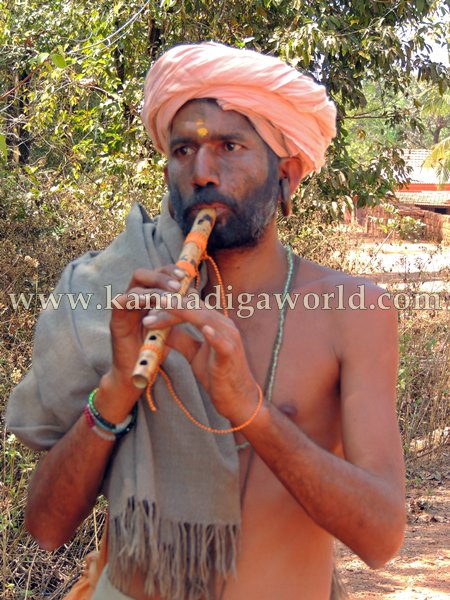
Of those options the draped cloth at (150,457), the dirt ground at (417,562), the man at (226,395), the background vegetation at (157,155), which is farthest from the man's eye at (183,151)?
the dirt ground at (417,562)

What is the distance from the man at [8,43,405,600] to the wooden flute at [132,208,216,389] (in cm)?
3

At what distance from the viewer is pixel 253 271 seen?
7.36 ft

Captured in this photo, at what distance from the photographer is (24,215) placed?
18.3 ft

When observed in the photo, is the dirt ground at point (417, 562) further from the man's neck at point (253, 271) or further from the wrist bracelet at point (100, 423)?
the wrist bracelet at point (100, 423)

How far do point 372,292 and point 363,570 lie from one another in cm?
328

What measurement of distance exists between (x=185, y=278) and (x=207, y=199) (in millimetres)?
329

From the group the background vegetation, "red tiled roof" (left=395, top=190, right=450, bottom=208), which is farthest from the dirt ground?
→ "red tiled roof" (left=395, top=190, right=450, bottom=208)

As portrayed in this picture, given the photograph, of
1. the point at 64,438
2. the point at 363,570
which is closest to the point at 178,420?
the point at 64,438

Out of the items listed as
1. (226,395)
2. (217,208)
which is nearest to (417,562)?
(217,208)

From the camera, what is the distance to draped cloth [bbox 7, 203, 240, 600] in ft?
6.26

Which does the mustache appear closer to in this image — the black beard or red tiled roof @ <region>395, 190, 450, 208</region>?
the black beard

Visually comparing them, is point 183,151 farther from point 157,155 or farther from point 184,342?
point 157,155

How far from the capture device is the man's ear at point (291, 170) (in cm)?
227

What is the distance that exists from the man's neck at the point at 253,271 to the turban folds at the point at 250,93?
242 millimetres
